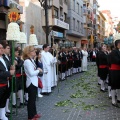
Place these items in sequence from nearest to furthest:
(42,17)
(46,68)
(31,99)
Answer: (31,99) < (46,68) < (42,17)

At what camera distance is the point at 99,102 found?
8.85 metres

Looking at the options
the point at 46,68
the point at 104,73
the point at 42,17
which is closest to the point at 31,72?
the point at 46,68

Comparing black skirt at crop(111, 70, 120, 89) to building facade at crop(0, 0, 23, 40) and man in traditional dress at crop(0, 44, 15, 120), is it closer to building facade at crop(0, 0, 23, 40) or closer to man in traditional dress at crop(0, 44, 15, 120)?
man in traditional dress at crop(0, 44, 15, 120)

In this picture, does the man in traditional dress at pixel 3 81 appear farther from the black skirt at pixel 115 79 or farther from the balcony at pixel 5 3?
the balcony at pixel 5 3

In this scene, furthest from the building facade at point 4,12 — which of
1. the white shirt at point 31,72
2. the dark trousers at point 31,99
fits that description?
the dark trousers at point 31,99

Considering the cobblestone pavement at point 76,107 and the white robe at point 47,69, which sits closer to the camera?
the cobblestone pavement at point 76,107

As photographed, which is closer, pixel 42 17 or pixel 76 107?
pixel 76 107

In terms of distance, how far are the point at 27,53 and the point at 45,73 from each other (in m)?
4.03

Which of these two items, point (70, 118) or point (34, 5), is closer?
point (70, 118)

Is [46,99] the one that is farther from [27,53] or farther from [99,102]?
[27,53]

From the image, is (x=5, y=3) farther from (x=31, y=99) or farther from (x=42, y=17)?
(x=42, y=17)

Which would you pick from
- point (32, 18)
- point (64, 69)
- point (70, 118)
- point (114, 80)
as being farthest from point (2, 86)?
point (32, 18)

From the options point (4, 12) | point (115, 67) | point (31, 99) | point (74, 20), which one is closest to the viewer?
point (31, 99)

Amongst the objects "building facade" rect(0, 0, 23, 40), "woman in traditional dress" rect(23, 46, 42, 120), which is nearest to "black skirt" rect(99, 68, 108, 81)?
"woman in traditional dress" rect(23, 46, 42, 120)
